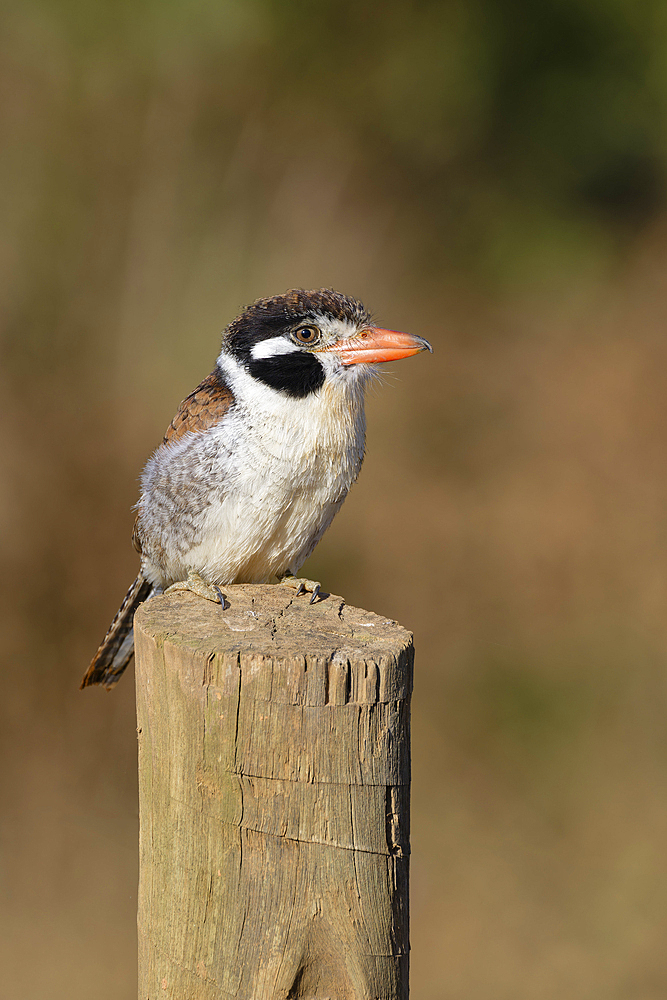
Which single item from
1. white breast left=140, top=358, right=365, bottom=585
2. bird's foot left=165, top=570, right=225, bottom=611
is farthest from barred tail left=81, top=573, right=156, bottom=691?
bird's foot left=165, top=570, right=225, bottom=611

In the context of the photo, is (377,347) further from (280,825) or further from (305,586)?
(280,825)

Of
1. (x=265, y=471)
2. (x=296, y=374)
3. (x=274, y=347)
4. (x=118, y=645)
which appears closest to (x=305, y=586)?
(x=265, y=471)

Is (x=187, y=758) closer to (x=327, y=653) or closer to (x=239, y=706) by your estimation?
(x=239, y=706)

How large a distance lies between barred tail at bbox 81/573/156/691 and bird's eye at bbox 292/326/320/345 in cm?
134

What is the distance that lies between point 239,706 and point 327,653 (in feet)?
0.75

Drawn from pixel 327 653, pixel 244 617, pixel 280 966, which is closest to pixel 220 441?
pixel 244 617

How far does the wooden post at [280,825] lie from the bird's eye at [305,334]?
145 centimetres

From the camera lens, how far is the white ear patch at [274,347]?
10.5 ft

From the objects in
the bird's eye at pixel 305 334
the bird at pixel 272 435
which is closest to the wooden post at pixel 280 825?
the bird at pixel 272 435

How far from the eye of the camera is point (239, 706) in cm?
196

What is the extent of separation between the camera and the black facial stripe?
10.5ft

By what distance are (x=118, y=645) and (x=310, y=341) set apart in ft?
5.36

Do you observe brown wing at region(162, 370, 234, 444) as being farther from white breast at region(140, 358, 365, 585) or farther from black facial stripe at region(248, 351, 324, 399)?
black facial stripe at region(248, 351, 324, 399)

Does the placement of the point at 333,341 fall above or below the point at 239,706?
above
